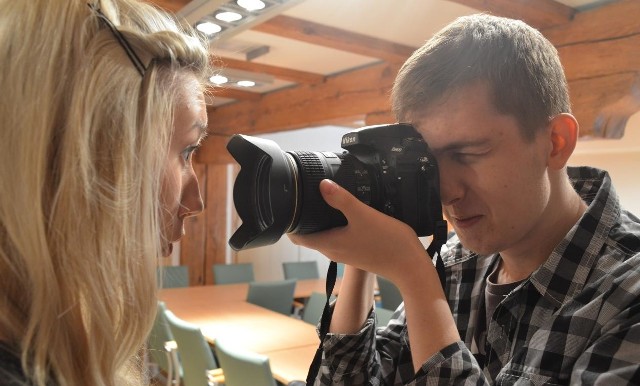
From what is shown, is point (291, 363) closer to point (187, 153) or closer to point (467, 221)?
point (467, 221)

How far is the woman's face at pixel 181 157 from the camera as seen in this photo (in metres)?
Result: 0.70

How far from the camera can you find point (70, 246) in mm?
543

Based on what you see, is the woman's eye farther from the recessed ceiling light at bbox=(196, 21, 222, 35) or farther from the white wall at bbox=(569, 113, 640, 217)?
the white wall at bbox=(569, 113, 640, 217)

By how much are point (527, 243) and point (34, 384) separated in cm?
74

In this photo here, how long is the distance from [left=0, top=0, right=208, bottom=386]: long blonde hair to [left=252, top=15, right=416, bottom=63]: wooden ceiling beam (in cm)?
184

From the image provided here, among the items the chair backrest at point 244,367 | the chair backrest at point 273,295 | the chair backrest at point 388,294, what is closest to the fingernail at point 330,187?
the chair backrest at point 244,367

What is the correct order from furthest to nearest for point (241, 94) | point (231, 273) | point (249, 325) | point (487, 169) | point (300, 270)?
1. point (300, 270)
2. point (231, 273)
3. point (241, 94)
4. point (249, 325)
5. point (487, 169)

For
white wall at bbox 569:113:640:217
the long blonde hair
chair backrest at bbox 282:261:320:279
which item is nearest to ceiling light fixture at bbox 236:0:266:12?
the long blonde hair

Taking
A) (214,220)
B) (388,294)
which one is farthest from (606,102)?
(214,220)

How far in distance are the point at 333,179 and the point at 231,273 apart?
399cm

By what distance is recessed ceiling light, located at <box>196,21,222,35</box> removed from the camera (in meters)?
2.16

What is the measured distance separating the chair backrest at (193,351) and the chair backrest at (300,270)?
7.69 ft

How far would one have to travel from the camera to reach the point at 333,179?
32.2 inches

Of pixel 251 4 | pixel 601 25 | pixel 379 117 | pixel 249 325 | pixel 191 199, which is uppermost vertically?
pixel 601 25
